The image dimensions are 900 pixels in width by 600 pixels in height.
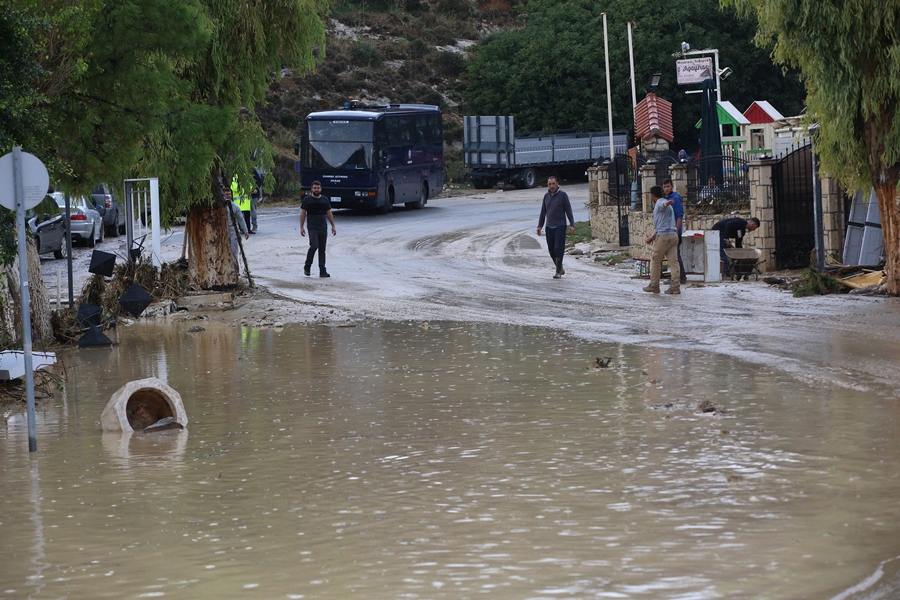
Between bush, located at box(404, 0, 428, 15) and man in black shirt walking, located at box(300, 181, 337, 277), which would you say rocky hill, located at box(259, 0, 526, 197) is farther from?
man in black shirt walking, located at box(300, 181, 337, 277)

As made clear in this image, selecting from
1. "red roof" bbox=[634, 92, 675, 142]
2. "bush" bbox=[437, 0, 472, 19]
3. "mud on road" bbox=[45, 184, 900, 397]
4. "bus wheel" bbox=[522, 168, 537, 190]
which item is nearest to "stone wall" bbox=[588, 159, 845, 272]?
"mud on road" bbox=[45, 184, 900, 397]

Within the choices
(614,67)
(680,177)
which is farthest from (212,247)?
(614,67)

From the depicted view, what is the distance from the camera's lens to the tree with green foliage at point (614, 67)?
50.7 m

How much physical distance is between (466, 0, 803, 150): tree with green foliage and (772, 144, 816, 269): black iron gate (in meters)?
31.1

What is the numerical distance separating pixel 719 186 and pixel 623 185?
13.6 feet

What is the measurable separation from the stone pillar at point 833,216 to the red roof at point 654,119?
34.0ft

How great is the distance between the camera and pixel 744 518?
19.0ft

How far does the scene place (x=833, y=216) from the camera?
18.6 metres

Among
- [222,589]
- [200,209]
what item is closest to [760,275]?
[200,209]

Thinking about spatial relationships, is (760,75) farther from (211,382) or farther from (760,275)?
(211,382)

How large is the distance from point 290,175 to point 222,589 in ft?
139

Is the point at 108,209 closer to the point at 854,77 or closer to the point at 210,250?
the point at 210,250

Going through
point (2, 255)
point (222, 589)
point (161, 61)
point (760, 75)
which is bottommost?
point (222, 589)

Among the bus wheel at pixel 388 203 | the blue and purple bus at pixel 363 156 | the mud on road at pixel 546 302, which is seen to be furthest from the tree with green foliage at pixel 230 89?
the bus wheel at pixel 388 203
